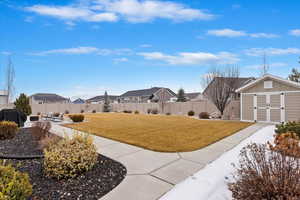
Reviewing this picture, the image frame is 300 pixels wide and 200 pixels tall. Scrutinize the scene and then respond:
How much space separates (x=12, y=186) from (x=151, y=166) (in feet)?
8.73

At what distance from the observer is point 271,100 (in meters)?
12.5

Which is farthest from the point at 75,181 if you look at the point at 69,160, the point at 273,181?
the point at 273,181

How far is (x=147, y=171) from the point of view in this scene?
3.74 meters

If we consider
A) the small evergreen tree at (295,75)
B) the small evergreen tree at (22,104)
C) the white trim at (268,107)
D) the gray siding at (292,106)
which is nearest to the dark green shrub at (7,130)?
the small evergreen tree at (22,104)

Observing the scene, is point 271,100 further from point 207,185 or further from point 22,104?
point 22,104

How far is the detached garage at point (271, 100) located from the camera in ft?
38.1

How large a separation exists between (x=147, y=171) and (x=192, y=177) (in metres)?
0.96

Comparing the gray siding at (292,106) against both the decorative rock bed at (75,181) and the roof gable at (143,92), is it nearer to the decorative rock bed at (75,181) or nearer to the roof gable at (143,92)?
the decorative rock bed at (75,181)

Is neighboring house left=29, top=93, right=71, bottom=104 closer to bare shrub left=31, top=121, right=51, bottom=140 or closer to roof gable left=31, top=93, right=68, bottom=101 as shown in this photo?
roof gable left=31, top=93, right=68, bottom=101

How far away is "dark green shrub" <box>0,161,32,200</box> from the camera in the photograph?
75.1 inches

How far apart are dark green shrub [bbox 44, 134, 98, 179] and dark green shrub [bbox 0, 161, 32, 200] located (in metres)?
1.25

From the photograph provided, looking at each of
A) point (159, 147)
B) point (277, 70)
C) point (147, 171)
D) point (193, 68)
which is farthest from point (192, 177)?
point (277, 70)

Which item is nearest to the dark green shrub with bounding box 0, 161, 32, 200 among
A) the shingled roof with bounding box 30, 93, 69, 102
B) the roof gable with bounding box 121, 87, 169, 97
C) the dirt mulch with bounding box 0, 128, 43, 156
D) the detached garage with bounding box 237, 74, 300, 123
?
the dirt mulch with bounding box 0, 128, 43, 156

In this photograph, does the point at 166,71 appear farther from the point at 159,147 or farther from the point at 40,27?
the point at 159,147
